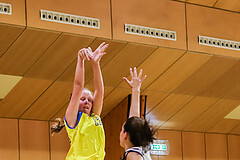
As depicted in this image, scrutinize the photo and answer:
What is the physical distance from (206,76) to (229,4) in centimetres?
133

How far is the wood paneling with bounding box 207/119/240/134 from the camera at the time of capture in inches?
439

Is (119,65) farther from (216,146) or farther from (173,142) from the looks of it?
(216,146)

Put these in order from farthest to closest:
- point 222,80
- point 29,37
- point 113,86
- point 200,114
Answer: point 200,114 < point 222,80 < point 113,86 < point 29,37

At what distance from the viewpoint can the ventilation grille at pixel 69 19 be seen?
7.57 m

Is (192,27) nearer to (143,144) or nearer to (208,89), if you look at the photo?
(208,89)

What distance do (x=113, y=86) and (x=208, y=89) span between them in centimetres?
192

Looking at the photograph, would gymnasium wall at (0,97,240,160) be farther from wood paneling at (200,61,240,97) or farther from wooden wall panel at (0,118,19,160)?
wood paneling at (200,61,240,97)

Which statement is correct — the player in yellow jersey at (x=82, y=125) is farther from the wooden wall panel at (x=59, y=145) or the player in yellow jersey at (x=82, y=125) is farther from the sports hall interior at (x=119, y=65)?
the wooden wall panel at (x=59, y=145)

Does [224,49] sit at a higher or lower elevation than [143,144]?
higher

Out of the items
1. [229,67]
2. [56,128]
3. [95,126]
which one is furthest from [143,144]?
[229,67]

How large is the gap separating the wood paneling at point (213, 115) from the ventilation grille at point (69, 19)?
3.56 m

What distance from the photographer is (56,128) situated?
5.23 meters

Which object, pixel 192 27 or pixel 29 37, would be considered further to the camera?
pixel 192 27

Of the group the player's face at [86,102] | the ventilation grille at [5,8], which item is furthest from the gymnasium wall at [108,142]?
the player's face at [86,102]
